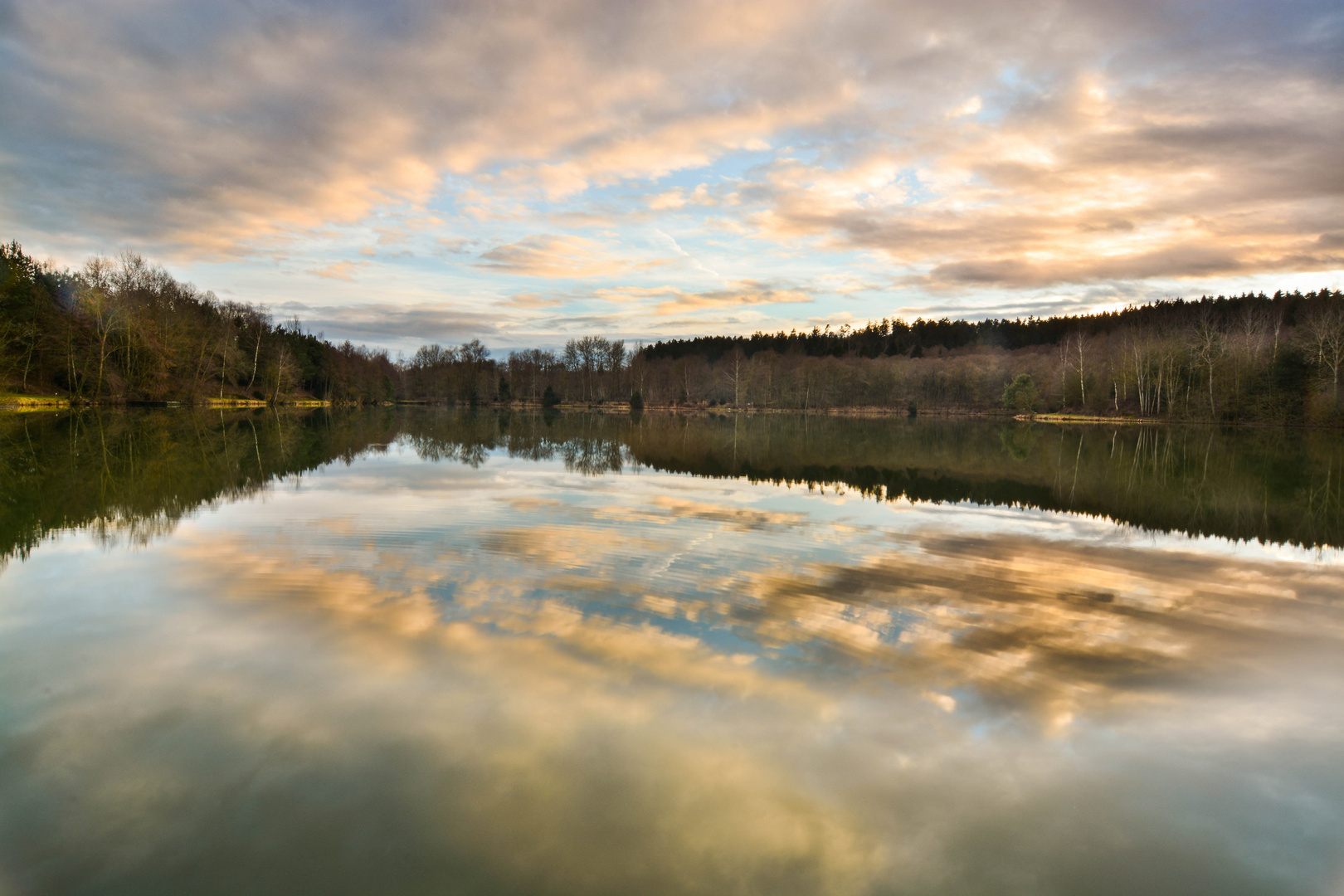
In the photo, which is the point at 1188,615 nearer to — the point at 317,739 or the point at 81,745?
the point at 317,739

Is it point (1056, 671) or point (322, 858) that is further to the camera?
point (1056, 671)

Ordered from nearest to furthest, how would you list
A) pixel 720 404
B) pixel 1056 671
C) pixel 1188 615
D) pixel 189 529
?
1. pixel 1056 671
2. pixel 1188 615
3. pixel 189 529
4. pixel 720 404

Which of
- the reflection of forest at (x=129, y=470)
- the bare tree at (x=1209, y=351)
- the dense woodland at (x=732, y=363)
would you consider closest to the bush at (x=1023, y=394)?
the dense woodland at (x=732, y=363)

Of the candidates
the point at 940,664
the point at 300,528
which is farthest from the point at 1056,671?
the point at 300,528

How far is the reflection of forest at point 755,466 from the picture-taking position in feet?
40.6

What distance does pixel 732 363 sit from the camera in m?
133

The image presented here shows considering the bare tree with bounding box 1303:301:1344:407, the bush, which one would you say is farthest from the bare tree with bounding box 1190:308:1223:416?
the bush

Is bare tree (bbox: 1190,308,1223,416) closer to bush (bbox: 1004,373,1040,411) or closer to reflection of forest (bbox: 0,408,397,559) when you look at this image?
bush (bbox: 1004,373,1040,411)

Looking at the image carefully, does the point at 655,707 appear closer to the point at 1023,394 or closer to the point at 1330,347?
the point at 1330,347

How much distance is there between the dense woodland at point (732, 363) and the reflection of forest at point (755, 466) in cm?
1715

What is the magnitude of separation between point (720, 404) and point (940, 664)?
119m

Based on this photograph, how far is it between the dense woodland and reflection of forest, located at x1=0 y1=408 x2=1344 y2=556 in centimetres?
1715

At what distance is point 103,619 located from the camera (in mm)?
6297

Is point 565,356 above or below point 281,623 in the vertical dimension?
above
